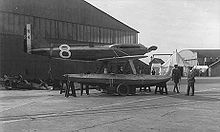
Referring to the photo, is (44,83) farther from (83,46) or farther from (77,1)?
(77,1)

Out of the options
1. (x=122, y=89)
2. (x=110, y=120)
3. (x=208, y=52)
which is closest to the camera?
(x=110, y=120)

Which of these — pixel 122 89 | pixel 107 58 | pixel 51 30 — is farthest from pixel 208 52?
pixel 122 89

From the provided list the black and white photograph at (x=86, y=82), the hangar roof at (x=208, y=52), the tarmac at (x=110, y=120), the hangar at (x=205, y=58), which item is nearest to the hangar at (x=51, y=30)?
the black and white photograph at (x=86, y=82)

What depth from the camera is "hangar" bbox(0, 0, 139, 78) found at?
33.4 metres

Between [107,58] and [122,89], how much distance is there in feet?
9.02

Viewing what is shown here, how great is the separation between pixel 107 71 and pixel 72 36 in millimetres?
21614

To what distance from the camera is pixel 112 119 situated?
973 cm

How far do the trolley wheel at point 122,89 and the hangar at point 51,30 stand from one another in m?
10.2

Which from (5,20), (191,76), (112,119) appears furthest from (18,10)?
(112,119)

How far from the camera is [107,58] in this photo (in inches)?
799

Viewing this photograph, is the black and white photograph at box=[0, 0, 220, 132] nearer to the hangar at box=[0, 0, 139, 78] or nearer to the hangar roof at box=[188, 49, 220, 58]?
the hangar at box=[0, 0, 139, 78]

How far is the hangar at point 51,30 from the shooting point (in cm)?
3341

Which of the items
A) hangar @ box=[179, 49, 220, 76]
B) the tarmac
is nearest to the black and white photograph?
the tarmac

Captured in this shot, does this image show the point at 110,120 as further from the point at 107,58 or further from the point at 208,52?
the point at 208,52
